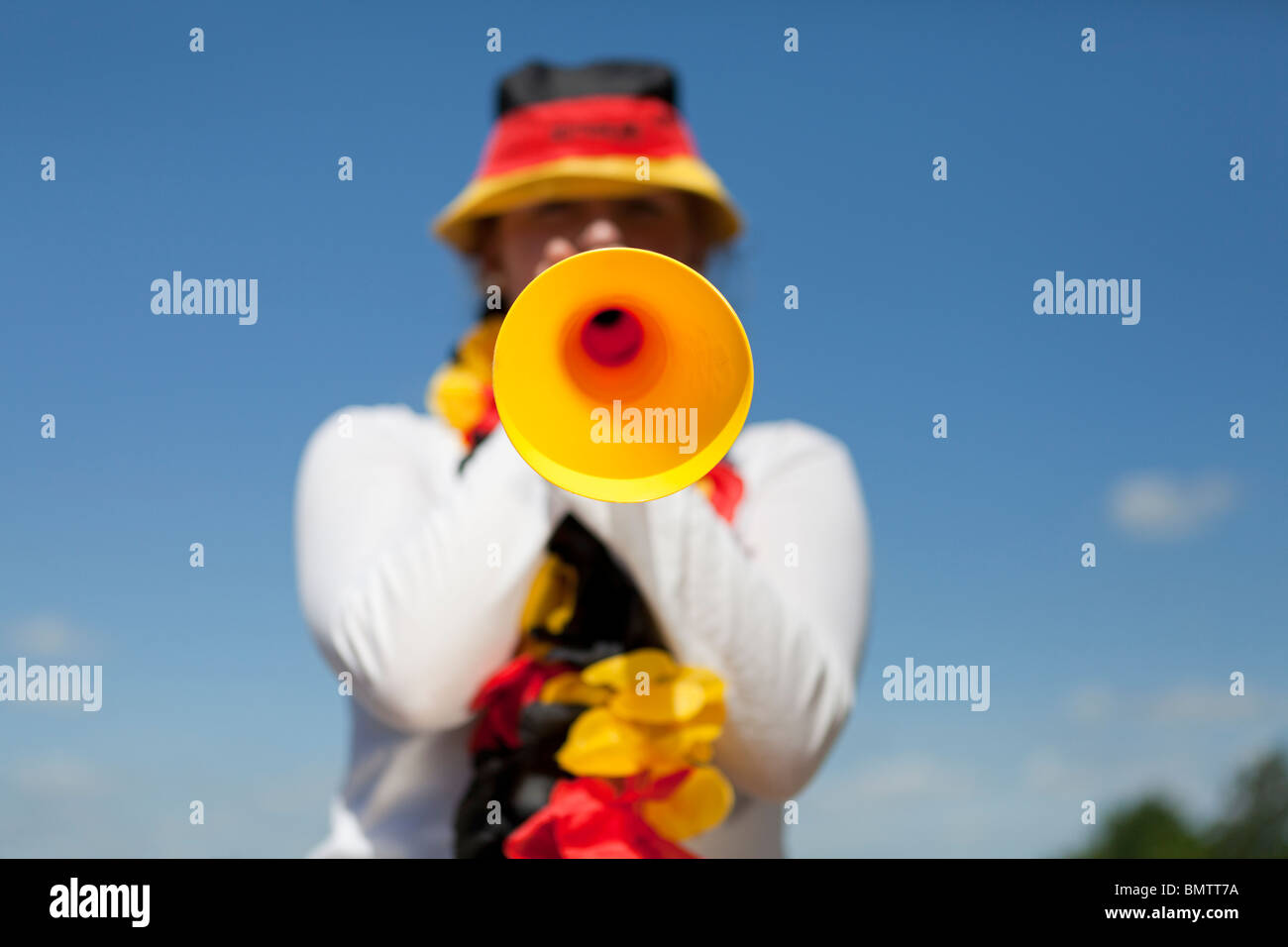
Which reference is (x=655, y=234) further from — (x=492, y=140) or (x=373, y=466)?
(x=373, y=466)

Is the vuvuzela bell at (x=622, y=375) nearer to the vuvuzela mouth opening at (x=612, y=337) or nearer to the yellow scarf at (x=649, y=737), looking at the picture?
the vuvuzela mouth opening at (x=612, y=337)

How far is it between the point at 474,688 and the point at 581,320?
64 centimetres

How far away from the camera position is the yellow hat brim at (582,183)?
7.18 feet

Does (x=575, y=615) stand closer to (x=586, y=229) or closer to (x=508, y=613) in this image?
(x=508, y=613)

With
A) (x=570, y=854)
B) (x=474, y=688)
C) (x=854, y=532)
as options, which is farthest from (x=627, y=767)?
(x=854, y=532)

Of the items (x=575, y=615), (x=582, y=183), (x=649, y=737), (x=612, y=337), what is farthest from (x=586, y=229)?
(x=649, y=737)

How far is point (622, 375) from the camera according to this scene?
1.90 m

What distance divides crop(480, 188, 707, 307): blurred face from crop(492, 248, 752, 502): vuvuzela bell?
312 mm

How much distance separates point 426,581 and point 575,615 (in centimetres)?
27

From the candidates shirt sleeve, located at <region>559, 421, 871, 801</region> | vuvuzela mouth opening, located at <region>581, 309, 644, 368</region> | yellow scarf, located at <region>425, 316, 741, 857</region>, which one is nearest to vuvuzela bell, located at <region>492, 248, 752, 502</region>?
vuvuzela mouth opening, located at <region>581, 309, 644, 368</region>

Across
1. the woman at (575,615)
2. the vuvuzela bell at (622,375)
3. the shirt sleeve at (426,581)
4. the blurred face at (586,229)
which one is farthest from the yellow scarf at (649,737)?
the blurred face at (586,229)

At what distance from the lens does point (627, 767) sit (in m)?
1.92

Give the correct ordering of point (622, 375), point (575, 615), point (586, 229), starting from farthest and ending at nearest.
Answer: point (586, 229) → point (575, 615) → point (622, 375)

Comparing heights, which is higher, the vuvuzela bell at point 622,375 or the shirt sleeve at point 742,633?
the vuvuzela bell at point 622,375
